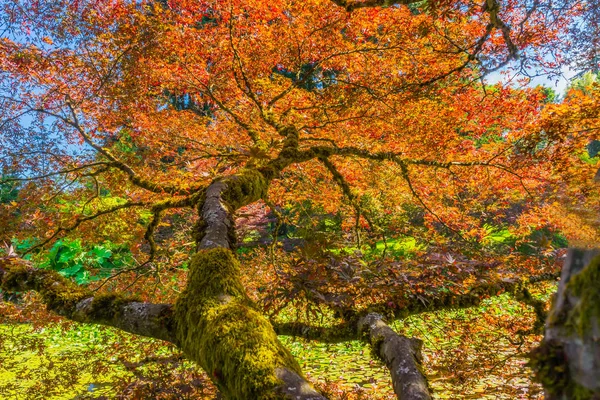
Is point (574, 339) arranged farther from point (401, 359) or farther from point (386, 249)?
point (386, 249)

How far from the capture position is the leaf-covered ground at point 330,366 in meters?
3.21

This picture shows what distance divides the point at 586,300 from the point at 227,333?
3.94 feet

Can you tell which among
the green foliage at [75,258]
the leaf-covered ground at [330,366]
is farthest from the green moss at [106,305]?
the green foliage at [75,258]

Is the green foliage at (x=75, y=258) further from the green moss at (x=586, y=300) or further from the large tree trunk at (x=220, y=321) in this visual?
the green moss at (x=586, y=300)

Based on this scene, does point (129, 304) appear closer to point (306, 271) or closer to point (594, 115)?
point (306, 271)

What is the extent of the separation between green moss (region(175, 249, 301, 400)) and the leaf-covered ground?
162 cm

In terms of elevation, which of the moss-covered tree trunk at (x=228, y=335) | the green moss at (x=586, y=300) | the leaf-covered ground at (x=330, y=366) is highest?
the green moss at (x=586, y=300)

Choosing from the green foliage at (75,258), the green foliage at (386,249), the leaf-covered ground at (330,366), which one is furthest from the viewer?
the green foliage at (75,258)

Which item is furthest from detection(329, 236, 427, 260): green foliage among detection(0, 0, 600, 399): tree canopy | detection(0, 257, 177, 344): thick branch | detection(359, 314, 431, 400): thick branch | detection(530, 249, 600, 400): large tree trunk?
detection(530, 249, 600, 400): large tree trunk

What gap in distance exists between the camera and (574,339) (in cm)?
59

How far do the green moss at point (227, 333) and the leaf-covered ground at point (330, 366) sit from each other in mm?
1616

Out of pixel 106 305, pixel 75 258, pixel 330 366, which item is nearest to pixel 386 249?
pixel 330 366

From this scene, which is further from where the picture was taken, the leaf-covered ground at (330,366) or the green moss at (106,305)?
the leaf-covered ground at (330,366)

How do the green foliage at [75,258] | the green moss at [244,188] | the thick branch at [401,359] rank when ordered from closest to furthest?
the thick branch at [401,359]
the green moss at [244,188]
the green foliage at [75,258]
